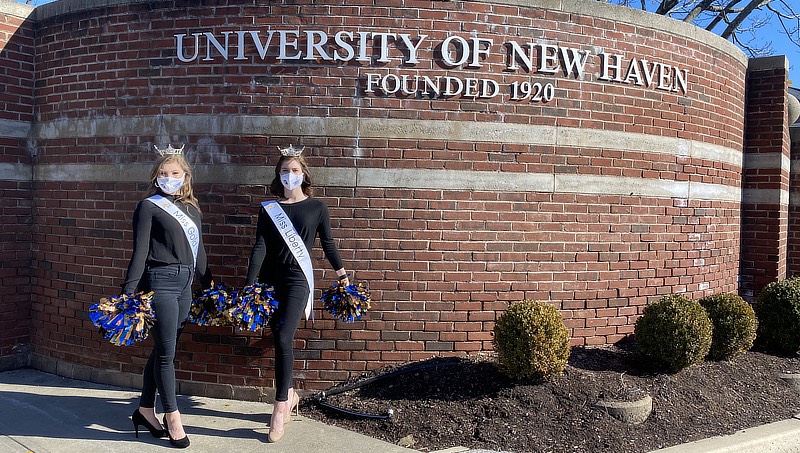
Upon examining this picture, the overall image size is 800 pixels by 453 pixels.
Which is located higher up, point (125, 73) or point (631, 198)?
point (125, 73)

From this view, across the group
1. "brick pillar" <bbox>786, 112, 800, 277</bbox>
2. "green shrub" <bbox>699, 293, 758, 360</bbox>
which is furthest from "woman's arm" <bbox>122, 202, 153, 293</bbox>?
"brick pillar" <bbox>786, 112, 800, 277</bbox>

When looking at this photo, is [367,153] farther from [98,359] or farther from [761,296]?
[761,296]

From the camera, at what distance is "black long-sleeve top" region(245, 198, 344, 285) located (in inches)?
196

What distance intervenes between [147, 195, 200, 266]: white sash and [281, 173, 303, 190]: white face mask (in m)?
0.76

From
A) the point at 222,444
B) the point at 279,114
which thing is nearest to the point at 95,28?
the point at 279,114

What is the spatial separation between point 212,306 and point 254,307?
19.5 inches

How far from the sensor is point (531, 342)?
5258 mm

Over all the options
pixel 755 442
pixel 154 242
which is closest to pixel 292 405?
pixel 154 242

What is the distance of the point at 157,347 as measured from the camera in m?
4.57

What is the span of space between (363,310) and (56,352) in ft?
11.1

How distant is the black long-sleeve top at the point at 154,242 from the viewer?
14.4 feet

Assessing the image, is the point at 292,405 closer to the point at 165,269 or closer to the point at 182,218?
the point at 165,269

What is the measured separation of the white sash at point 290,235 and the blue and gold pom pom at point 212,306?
56cm

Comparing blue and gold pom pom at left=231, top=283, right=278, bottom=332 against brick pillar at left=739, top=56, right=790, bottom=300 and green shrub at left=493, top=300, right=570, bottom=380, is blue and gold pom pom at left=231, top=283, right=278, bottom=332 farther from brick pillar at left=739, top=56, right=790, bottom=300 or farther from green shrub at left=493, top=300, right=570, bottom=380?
brick pillar at left=739, top=56, right=790, bottom=300
